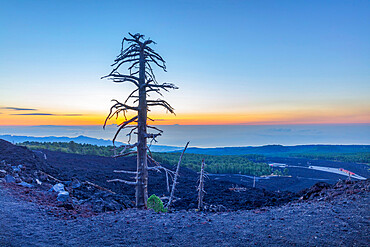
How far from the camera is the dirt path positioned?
5289 mm

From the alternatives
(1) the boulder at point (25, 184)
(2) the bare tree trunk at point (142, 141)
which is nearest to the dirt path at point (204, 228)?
(2) the bare tree trunk at point (142, 141)

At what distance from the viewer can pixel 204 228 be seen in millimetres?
6168

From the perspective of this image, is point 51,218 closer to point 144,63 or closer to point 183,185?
point 144,63

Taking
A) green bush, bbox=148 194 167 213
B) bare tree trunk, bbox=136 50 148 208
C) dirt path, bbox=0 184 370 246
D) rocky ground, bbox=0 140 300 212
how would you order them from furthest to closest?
green bush, bbox=148 194 167 213 < rocky ground, bbox=0 140 300 212 < bare tree trunk, bbox=136 50 148 208 < dirt path, bbox=0 184 370 246

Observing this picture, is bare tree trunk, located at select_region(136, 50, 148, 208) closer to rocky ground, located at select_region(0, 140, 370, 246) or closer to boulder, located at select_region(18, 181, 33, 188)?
rocky ground, located at select_region(0, 140, 370, 246)

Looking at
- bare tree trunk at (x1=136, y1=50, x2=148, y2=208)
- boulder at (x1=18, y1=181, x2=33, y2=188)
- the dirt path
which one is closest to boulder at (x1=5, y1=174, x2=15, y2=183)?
boulder at (x1=18, y1=181, x2=33, y2=188)

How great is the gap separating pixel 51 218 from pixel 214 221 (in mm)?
4869

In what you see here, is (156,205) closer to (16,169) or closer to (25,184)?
(25,184)

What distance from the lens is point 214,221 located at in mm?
6758

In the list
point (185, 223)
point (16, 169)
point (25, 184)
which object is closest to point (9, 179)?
point (25, 184)

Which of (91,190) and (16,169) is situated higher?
(16,169)

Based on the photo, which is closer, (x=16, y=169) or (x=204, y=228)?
(x=204, y=228)

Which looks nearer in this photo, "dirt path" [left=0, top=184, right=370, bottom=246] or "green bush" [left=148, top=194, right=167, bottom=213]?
"dirt path" [left=0, top=184, right=370, bottom=246]

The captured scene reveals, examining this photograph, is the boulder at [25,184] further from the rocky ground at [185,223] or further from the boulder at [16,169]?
the boulder at [16,169]
